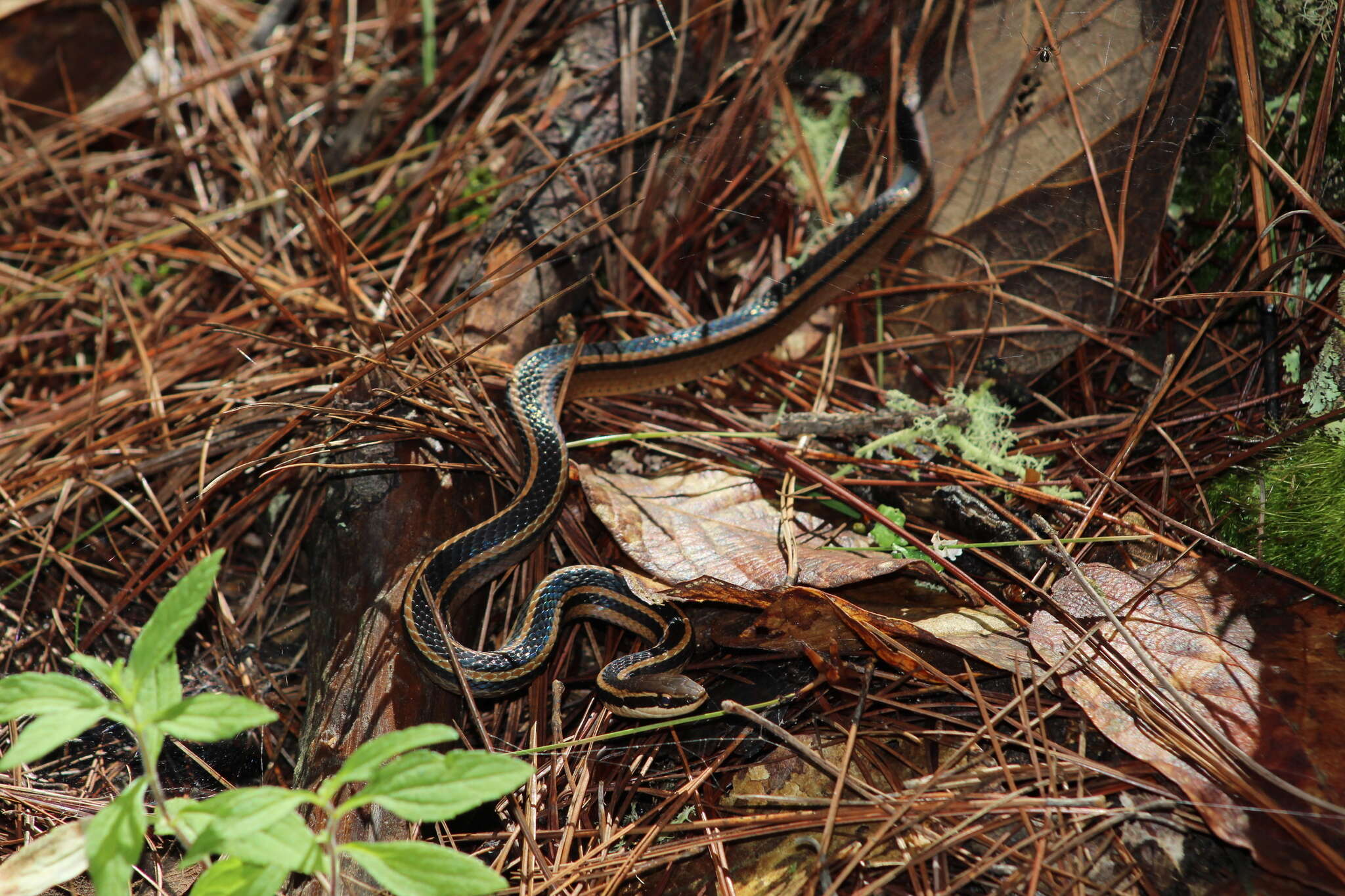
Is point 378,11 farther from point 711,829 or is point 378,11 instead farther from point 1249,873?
point 1249,873

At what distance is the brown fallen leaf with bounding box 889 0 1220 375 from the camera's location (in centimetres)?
327

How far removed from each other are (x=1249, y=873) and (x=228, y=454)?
4106 mm

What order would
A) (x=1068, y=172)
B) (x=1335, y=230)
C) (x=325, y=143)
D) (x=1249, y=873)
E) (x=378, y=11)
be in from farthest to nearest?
(x=378, y=11)
(x=325, y=143)
(x=1068, y=172)
(x=1335, y=230)
(x=1249, y=873)

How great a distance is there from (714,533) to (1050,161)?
2.28 metres

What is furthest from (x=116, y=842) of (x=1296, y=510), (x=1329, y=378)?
(x=1329, y=378)

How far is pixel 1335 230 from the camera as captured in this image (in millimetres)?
2834

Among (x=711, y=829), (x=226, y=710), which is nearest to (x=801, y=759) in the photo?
(x=711, y=829)

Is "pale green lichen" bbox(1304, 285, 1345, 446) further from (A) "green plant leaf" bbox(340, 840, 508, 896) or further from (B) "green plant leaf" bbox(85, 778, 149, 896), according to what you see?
(B) "green plant leaf" bbox(85, 778, 149, 896)

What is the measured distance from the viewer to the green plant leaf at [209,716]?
189 centimetres

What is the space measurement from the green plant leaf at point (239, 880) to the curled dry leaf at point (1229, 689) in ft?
7.35

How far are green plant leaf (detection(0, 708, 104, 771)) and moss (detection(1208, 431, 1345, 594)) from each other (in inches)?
136

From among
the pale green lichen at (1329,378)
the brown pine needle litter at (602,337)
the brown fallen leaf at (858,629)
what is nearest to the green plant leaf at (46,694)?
the brown pine needle litter at (602,337)

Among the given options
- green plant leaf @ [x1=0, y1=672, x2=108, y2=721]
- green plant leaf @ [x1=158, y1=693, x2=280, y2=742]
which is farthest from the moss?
green plant leaf @ [x1=0, y1=672, x2=108, y2=721]

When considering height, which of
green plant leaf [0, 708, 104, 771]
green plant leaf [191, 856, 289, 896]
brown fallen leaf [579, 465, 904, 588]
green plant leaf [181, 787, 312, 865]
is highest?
green plant leaf [0, 708, 104, 771]
